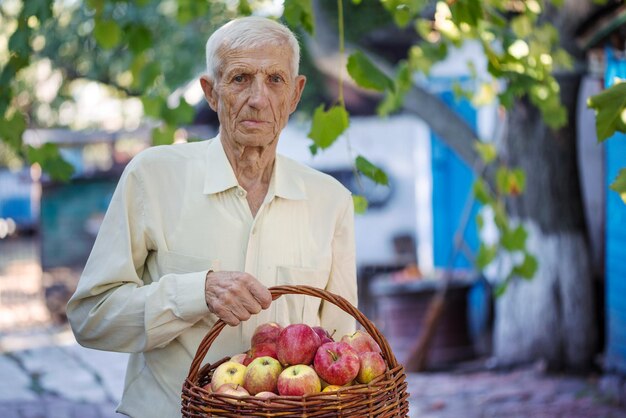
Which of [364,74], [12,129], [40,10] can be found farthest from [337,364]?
[12,129]

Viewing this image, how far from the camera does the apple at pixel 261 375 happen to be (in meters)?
2.14

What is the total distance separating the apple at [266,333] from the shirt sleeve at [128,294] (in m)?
0.16

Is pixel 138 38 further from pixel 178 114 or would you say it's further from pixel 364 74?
pixel 364 74

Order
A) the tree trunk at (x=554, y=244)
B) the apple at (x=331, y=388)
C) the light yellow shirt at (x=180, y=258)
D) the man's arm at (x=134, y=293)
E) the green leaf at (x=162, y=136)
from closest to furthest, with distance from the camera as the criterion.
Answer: the apple at (x=331, y=388)
the man's arm at (x=134, y=293)
the light yellow shirt at (x=180, y=258)
the green leaf at (x=162, y=136)
the tree trunk at (x=554, y=244)

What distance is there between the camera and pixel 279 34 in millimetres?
2473

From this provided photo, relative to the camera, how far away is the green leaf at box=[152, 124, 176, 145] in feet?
14.6

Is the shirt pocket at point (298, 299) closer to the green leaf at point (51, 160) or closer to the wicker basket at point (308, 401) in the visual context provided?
the wicker basket at point (308, 401)

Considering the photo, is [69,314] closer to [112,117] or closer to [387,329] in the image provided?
[387,329]

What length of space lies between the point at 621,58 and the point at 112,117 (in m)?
18.0

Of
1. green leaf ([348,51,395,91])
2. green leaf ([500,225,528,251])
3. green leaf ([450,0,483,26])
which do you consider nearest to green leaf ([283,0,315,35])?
green leaf ([348,51,395,91])

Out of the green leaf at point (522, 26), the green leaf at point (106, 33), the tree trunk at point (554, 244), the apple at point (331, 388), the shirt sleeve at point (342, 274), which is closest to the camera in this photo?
the apple at point (331, 388)

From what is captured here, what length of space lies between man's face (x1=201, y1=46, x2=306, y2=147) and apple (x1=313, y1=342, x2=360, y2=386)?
638mm

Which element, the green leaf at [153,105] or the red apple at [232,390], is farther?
the green leaf at [153,105]

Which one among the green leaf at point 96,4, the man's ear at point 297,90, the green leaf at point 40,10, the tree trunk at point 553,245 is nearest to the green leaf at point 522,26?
the tree trunk at point 553,245
